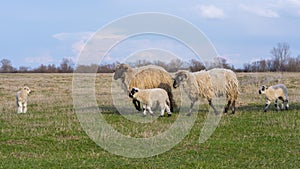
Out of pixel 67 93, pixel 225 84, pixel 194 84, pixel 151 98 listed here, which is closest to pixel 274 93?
pixel 225 84

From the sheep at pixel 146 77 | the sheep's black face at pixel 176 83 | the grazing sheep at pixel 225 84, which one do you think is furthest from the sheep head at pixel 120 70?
the grazing sheep at pixel 225 84

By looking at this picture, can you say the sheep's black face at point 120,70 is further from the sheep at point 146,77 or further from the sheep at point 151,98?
the sheep at point 151,98

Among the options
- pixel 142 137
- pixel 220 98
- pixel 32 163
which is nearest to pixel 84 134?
pixel 142 137

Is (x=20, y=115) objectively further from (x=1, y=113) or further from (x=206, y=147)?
(x=206, y=147)

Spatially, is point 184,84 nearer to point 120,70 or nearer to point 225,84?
point 225,84

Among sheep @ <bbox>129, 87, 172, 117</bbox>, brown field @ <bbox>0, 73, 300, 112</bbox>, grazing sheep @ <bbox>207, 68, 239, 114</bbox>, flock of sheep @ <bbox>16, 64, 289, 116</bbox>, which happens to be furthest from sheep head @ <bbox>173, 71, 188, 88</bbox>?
brown field @ <bbox>0, 73, 300, 112</bbox>

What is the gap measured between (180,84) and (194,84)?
59cm

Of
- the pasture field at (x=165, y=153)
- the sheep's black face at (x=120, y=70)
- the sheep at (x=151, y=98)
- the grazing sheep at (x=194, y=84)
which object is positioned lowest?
the pasture field at (x=165, y=153)

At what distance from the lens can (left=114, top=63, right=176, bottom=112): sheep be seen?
1875 cm

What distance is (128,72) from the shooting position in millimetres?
19266

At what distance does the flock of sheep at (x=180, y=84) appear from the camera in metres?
17.8

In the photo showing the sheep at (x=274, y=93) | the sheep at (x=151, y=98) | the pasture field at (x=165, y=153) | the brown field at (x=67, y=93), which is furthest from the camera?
the brown field at (x=67, y=93)

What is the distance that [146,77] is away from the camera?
18.8 meters

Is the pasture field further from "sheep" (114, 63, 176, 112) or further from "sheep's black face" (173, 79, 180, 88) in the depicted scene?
"sheep" (114, 63, 176, 112)
